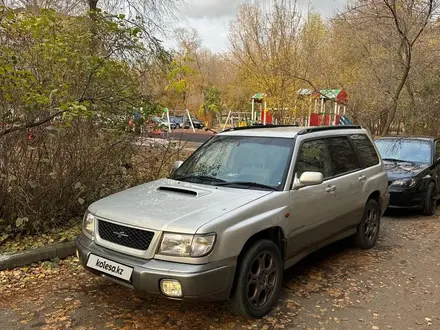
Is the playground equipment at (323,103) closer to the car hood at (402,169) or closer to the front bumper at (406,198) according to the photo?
the car hood at (402,169)

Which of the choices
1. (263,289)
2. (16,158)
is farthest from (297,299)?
(16,158)

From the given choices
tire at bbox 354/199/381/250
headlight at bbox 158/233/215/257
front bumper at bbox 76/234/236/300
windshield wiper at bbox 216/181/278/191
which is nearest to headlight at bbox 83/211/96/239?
front bumper at bbox 76/234/236/300

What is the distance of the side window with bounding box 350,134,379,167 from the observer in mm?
5641

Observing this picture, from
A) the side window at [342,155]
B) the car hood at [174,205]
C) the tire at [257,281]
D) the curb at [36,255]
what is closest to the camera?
the car hood at [174,205]

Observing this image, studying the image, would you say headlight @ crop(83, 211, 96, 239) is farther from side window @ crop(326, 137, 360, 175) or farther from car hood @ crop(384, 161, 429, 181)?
car hood @ crop(384, 161, 429, 181)

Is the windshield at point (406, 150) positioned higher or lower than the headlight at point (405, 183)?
higher

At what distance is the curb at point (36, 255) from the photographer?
15.0 ft

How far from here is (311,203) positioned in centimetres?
429

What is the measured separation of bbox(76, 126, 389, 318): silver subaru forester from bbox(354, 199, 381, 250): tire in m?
0.31

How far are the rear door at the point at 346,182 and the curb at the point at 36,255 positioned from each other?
3.31 meters

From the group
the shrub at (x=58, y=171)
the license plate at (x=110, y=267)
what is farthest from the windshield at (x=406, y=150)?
the license plate at (x=110, y=267)

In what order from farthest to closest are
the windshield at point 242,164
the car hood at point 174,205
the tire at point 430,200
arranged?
the tire at point 430,200, the windshield at point 242,164, the car hood at point 174,205

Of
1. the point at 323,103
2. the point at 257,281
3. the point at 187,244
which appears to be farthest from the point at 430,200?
the point at 323,103
